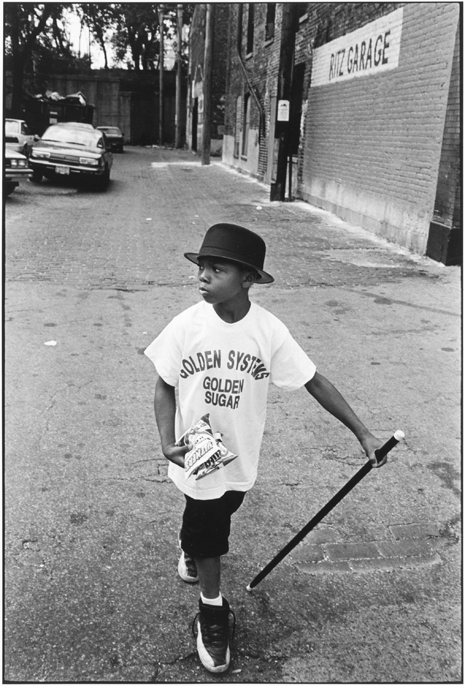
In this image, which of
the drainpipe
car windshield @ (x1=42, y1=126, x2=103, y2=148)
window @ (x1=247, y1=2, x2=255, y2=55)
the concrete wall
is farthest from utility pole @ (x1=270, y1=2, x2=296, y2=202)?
the concrete wall

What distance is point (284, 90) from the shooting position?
48.9 ft

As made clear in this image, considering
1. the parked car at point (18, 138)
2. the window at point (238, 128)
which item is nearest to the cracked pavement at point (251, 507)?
the parked car at point (18, 138)

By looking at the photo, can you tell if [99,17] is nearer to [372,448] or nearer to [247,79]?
[247,79]

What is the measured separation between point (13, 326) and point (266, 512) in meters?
3.50

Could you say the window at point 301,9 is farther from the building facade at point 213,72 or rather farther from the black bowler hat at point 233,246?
the black bowler hat at point 233,246

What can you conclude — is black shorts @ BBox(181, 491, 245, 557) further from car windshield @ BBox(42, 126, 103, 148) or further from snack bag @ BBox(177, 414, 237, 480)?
car windshield @ BBox(42, 126, 103, 148)

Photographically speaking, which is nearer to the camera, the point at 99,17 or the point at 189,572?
the point at 189,572

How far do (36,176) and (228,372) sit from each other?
15913 mm

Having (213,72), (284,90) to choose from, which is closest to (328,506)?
(284,90)

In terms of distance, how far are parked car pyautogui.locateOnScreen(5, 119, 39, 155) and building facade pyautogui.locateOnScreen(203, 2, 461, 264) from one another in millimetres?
7042

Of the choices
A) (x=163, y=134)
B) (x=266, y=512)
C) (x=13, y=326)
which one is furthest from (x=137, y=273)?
(x=163, y=134)

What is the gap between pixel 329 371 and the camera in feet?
16.4

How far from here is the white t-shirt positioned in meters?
2.19

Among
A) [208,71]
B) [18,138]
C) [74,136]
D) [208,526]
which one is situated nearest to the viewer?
[208,526]
